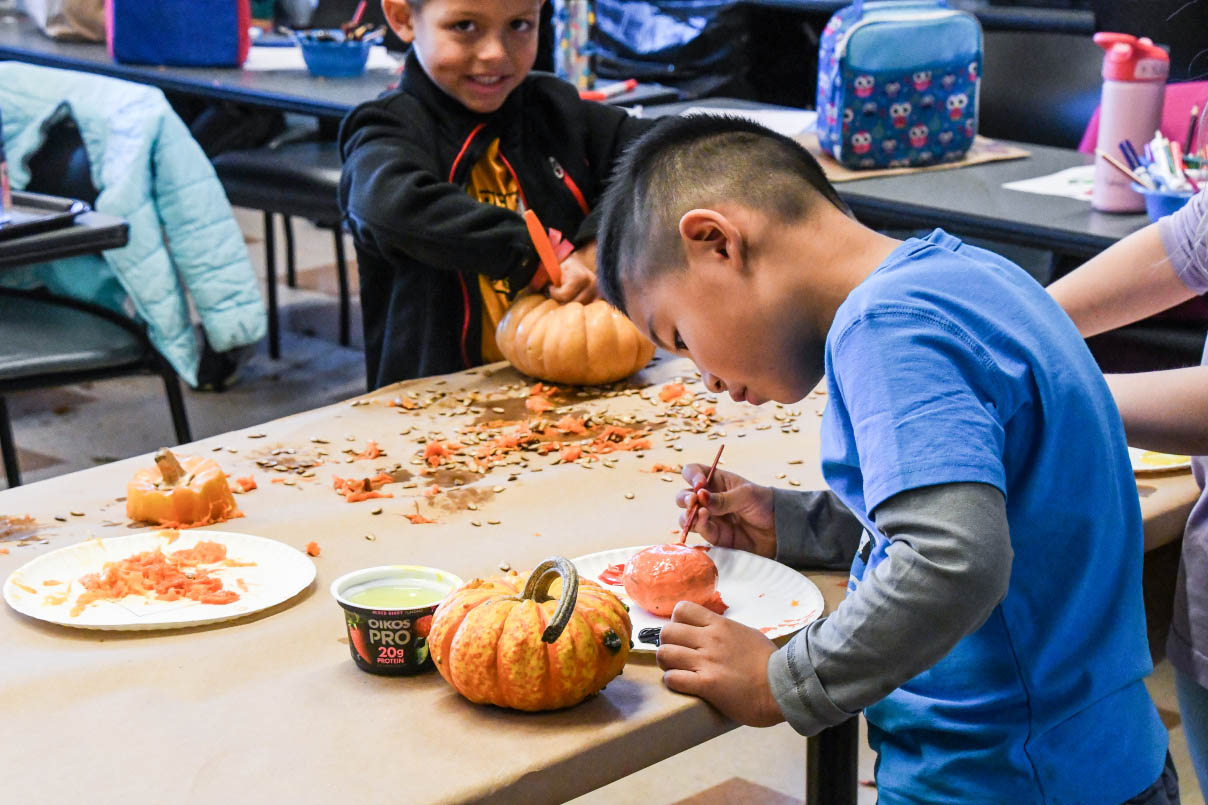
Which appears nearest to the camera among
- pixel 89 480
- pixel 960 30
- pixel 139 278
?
pixel 89 480

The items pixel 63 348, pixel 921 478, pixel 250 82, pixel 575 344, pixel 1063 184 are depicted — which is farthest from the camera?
pixel 250 82

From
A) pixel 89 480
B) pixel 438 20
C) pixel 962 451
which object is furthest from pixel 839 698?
pixel 438 20

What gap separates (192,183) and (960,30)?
1870mm

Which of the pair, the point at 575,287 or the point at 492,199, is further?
the point at 492,199

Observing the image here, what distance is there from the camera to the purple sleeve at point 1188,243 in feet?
5.34

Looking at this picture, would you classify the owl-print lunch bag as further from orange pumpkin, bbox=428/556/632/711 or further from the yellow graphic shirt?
orange pumpkin, bbox=428/556/632/711

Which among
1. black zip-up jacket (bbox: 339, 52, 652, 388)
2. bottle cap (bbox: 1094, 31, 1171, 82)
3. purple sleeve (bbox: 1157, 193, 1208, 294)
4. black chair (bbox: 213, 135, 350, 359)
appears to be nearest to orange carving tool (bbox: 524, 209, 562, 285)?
black zip-up jacket (bbox: 339, 52, 652, 388)

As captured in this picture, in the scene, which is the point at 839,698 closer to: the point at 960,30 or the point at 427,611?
the point at 427,611

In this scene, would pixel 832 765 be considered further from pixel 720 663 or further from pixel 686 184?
pixel 686 184

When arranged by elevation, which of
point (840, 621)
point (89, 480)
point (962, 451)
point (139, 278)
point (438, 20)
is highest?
point (438, 20)

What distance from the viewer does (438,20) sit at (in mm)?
2221

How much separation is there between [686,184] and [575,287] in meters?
0.93

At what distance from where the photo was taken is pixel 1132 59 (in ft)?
8.82

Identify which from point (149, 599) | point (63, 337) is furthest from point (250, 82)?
point (149, 599)
